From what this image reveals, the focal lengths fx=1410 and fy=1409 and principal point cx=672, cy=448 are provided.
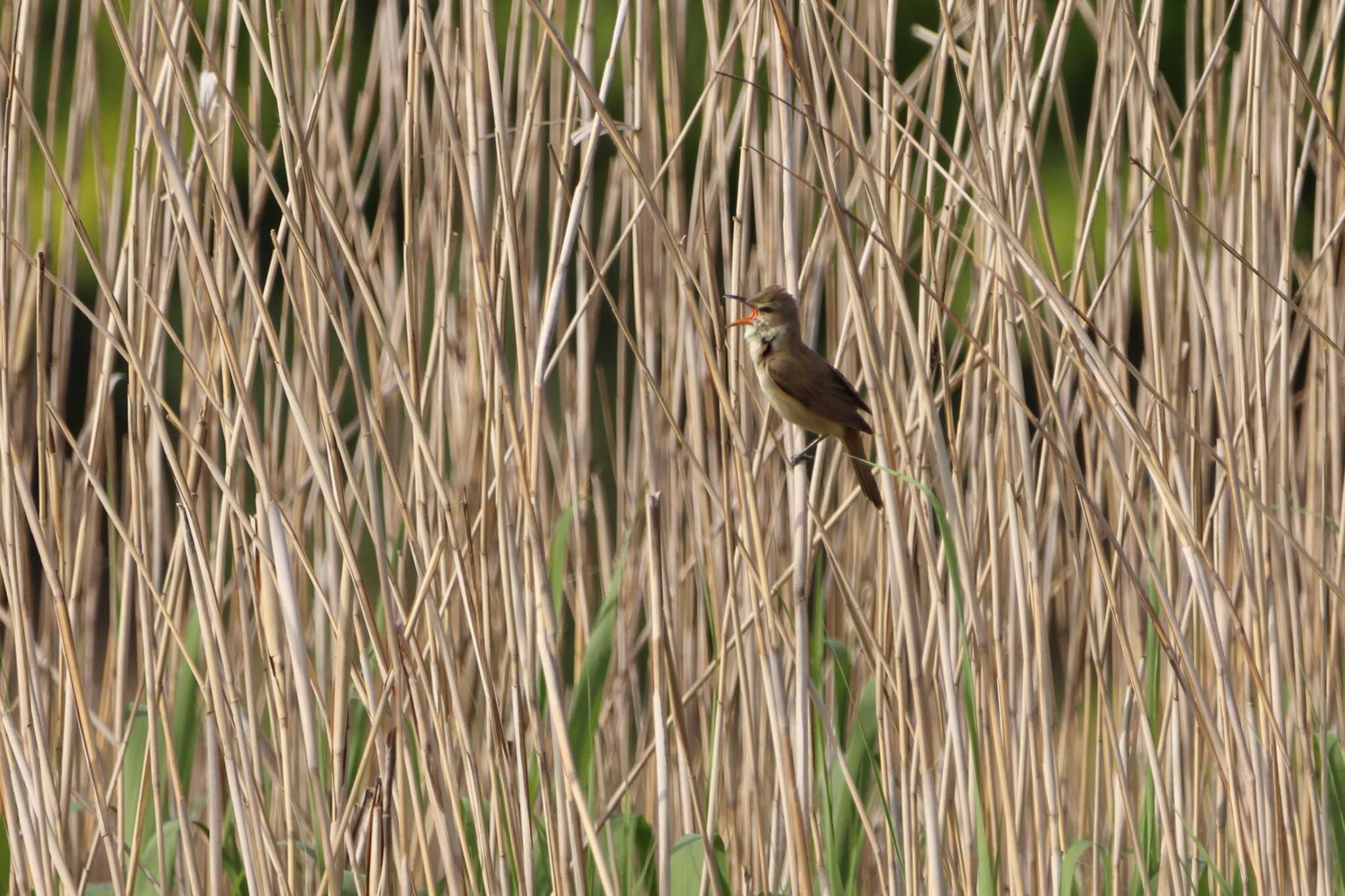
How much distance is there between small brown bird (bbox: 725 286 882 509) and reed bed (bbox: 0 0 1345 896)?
0.06m

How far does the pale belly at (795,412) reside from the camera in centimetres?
160

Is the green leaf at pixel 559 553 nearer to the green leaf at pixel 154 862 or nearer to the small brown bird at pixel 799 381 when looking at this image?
the small brown bird at pixel 799 381

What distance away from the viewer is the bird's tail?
1647 mm

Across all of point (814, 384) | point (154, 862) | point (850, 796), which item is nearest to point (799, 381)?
point (814, 384)

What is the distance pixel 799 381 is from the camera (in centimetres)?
162

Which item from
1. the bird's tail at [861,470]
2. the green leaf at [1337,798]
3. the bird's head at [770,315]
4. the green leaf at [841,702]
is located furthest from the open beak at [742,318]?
the green leaf at [1337,798]

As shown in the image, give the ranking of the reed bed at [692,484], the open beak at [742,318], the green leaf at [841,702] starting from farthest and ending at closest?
the green leaf at [841,702] < the open beak at [742,318] < the reed bed at [692,484]

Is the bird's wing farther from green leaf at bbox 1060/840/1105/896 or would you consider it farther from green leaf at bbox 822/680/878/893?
green leaf at bbox 1060/840/1105/896

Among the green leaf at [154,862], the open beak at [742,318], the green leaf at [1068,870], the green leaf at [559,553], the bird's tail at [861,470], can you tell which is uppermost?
the open beak at [742,318]

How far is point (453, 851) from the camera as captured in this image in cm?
132

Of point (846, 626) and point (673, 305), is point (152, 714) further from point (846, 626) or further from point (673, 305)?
point (846, 626)

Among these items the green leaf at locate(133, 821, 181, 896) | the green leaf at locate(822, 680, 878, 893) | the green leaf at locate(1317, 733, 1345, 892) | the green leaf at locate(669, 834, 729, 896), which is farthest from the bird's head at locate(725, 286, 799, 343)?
the green leaf at locate(133, 821, 181, 896)

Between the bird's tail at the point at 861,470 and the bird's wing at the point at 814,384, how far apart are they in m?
0.03

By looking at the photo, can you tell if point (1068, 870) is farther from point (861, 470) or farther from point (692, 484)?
point (692, 484)
